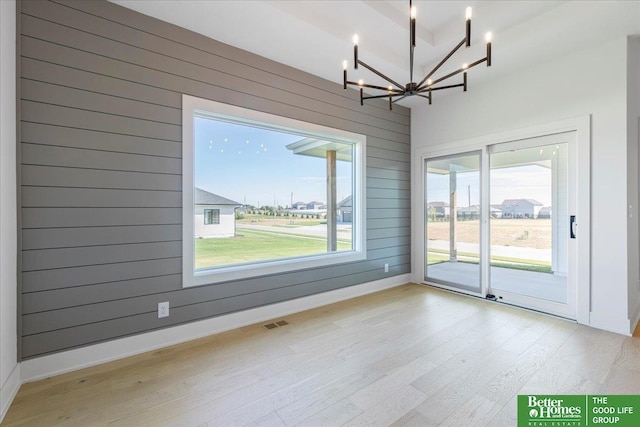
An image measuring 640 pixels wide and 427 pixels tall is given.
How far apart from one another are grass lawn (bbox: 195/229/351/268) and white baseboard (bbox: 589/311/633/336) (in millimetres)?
3099

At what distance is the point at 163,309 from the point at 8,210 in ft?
4.38

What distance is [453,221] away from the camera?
440 cm

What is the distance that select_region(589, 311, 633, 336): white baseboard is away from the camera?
281 cm

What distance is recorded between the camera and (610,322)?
291 cm

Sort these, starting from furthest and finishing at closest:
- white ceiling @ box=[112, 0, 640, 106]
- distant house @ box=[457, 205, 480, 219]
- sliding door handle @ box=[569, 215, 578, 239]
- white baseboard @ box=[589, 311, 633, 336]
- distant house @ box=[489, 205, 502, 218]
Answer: distant house @ box=[457, 205, 480, 219]
distant house @ box=[489, 205, 502, 218]
sliding door handle @ box=[569, 215, 578, 239]
white baseboard @ box=[589, 311, 633, 336]
white ceiling @ box=[112, 0, 640, 106]

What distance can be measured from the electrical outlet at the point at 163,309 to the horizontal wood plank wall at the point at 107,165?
4 centimetres

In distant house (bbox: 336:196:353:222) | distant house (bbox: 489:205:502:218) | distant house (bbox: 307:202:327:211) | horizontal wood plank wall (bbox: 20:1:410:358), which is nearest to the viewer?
horizontal wood plank wall (bbox: 20:1:410:358)

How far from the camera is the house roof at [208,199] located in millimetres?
3006

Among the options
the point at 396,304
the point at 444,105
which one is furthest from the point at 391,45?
the point at 396,304

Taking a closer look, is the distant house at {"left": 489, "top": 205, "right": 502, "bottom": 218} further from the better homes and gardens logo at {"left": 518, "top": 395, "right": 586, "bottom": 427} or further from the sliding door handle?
the better homes and gardens logo at {"left": 518, "top": 395, "right": 586, "bottom": 427}

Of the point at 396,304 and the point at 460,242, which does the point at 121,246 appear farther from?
the point at 460,242

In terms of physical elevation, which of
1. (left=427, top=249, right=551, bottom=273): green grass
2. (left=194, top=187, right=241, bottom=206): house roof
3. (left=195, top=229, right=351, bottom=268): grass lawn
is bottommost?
(left=427, top=249, right=551, bottom=273): green grass

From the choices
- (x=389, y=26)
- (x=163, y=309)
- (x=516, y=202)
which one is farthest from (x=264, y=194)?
(x=516, y=202)

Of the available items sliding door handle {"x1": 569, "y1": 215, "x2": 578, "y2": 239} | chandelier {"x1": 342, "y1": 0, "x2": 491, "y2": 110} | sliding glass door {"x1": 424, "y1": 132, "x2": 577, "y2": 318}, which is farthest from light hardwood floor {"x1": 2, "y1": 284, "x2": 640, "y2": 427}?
chandelier {"x1": 342, "y1": 0, "x2": 491, "y2": 110}
